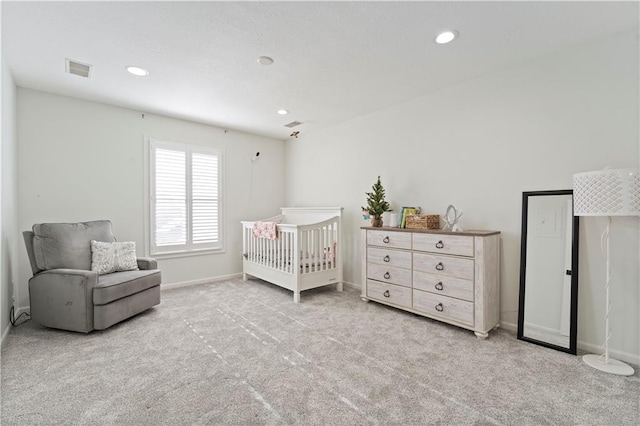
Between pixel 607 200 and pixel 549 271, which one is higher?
pixel 607 200

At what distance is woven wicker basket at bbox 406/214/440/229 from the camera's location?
3.01 metres

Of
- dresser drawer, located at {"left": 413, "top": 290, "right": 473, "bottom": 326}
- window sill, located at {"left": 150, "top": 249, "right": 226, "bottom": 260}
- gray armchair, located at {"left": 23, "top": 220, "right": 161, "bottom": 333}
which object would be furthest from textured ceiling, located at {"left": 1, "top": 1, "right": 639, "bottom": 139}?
dresser drawer, located at {"left": 413, "top": 290, "right": 473, "bottom": 326}

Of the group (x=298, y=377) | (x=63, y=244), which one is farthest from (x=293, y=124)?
(x=298, y=377)

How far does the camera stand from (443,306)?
271 cm

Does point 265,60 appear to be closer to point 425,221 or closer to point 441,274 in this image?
point 425,221

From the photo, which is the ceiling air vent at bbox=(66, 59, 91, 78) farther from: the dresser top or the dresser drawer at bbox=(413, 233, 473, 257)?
the dresser drawer at bbox=(413, 233, 473, 257)

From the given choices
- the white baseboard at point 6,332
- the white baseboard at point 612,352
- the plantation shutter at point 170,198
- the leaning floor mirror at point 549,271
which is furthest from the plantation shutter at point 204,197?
the white baseboard at point 612,352

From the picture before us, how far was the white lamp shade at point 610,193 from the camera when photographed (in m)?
1.88

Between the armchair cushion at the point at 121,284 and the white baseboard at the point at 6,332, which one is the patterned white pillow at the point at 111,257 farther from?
the white baseboard at the point at 6,332

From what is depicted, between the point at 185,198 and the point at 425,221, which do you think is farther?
the point at 185,198

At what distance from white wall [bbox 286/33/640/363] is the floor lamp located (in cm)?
16

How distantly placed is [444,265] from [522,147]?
128 cm

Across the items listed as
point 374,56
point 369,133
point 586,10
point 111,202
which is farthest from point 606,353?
point 111,202

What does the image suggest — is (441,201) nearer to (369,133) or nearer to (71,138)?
(369,133)
